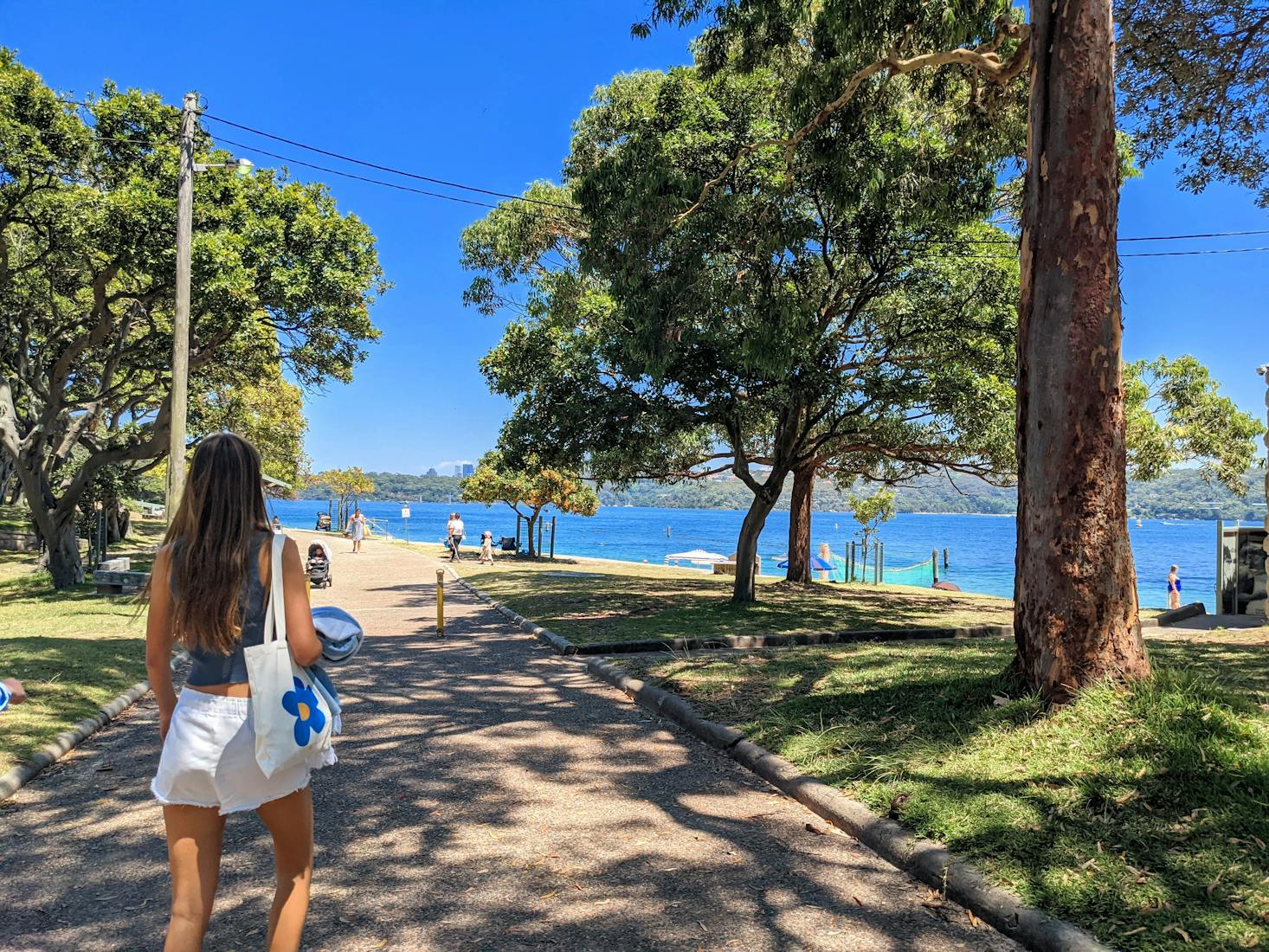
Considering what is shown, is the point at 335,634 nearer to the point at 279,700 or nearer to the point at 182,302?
the point at 279,700

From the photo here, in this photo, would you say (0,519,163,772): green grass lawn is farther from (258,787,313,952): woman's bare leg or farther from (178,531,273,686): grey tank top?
(258,787,313,952): woman's bare leg

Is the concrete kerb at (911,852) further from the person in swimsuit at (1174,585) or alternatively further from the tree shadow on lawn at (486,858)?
the person in swimsuit at (1174,585)

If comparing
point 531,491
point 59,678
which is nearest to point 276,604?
point 59,678

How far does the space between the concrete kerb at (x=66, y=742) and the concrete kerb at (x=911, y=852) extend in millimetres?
3693

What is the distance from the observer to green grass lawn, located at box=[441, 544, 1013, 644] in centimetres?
1237

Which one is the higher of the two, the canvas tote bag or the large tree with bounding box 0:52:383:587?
the large tree with bounding box 0:52:383:587

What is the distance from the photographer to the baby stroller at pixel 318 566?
19984 mm

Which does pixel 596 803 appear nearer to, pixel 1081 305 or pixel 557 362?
pixel 1081 305

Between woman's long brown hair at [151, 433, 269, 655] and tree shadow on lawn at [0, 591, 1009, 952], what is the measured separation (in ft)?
5.26

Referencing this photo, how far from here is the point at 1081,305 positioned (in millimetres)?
5504

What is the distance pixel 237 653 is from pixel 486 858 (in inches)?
86.2

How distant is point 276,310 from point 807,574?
1491 cm

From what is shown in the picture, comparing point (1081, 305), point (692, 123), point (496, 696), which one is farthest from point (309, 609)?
point (692, 123)

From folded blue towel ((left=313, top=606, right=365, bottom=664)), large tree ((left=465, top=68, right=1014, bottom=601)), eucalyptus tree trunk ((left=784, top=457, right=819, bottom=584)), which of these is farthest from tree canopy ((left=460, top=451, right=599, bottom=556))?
folded blue towel ((left=313, top=606, right=365, bottom=664))
